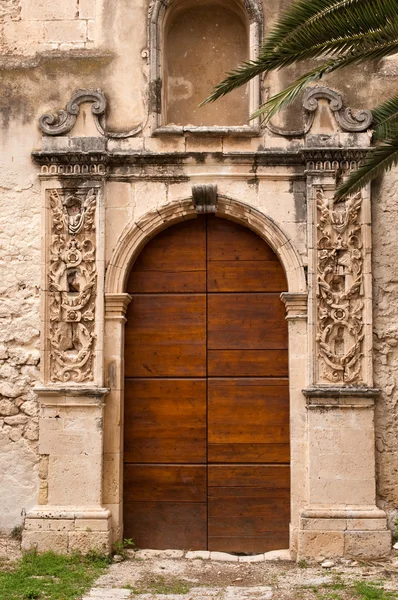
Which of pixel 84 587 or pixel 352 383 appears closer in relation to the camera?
pixel 84 587

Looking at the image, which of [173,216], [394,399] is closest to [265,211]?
[173,216]

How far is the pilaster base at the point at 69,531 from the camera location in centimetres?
771

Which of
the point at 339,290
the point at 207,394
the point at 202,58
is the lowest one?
the point at 207,394

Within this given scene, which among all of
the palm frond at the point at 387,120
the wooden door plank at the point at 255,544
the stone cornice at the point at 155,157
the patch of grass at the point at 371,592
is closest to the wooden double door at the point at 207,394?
the wooden door plank at the point at 255,544

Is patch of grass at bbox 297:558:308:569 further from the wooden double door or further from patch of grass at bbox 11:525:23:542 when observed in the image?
patch of grass at bbox 11:525:23:542

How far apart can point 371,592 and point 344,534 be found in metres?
1.11

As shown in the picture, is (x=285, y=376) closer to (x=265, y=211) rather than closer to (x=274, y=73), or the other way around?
(x=265, y=211)

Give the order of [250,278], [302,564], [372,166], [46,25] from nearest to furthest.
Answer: [372,166]
[302,564]
[250,278]
[46,25]

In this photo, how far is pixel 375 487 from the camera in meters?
7.80

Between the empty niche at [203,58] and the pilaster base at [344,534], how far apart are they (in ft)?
13.6

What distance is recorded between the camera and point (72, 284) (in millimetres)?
8172

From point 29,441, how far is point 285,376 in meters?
2.63

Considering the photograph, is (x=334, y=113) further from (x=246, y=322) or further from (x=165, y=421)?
(x=165, y=421)

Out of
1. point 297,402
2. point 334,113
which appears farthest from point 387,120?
point 297,402
